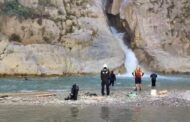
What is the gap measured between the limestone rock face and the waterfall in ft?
4.96

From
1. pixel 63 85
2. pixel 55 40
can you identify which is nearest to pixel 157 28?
pixel 55 40

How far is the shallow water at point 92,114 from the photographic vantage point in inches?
694

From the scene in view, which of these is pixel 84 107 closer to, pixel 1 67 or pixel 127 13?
pixel 1 67

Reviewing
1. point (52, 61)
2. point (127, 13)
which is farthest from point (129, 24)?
point (52, 61)

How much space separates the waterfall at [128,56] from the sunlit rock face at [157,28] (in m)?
0.73

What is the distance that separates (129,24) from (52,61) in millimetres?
13748

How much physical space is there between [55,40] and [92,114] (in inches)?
1423

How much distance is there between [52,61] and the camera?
51.1 m

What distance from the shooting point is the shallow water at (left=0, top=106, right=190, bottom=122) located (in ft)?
57.8

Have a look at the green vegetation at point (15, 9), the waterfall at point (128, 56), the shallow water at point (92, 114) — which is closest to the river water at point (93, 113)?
the shallow water at point (92, 114)

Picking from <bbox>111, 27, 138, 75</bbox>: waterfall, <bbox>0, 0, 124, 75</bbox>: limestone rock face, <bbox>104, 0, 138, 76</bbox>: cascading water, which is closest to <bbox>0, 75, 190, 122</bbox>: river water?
<bbox>0, 0, 124, 75</bbox>: limestone rock face

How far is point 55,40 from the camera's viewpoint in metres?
54.8

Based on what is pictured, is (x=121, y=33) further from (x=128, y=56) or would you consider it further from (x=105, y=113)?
(x=105, y=113)

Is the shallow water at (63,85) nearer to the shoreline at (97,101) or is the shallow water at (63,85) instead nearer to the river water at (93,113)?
the shoreline at (97,101)
